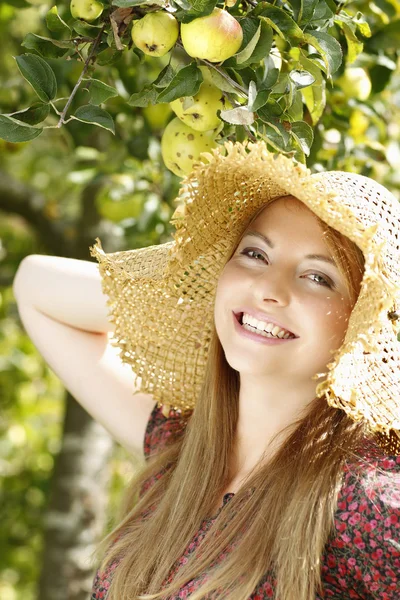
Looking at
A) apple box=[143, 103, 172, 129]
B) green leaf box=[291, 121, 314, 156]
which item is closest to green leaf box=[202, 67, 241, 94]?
green leaf box=[291, 121, 314, 156]

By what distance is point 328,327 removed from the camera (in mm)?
1455

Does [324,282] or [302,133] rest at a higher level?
[302,133]

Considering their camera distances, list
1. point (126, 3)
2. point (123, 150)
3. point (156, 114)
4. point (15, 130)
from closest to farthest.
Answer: point (126, 3), point (15, 130), point (156, 114), point (123, 150)

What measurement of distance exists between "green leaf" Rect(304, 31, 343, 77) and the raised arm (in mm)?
934

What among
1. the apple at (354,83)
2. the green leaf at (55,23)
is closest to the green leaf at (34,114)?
the green leaf at (55,23)

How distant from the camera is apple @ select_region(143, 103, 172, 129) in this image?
6.57 feet

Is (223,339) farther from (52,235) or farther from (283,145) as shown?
(52,235)

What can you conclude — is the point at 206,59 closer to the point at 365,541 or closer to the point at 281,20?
the point at 281,20

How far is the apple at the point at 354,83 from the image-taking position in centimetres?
174

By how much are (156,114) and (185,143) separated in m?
0.63

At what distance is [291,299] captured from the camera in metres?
1.45

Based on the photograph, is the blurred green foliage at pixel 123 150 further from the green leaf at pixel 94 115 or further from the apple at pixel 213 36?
the green leaf at pixel 94 115

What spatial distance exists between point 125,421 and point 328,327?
0.74m

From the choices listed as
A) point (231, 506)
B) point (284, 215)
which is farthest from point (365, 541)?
point (284, 215)
